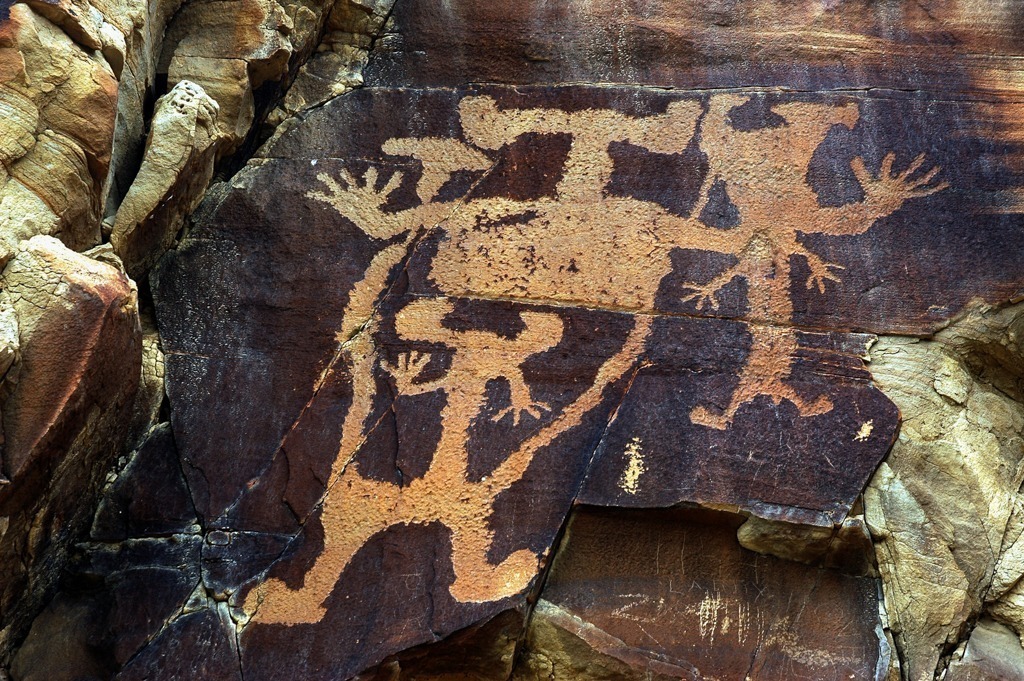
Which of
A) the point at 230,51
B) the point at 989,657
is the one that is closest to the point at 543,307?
the point at 230,51

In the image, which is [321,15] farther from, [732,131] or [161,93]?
[732,131]

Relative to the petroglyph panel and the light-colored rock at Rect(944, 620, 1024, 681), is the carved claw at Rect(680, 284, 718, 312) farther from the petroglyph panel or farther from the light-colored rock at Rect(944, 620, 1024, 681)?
the light-colored rock at Rect(944, 620, 1024, 681)

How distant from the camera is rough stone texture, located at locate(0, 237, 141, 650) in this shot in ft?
8.61

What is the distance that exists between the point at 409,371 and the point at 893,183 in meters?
1.79

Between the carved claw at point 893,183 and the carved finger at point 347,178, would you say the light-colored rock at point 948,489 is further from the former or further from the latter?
the carved finger at point 347,178

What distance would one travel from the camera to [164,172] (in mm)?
3174

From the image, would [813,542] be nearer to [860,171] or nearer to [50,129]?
[860,171]

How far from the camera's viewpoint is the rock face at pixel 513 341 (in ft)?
9.54

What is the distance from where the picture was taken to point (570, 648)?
9.66ft

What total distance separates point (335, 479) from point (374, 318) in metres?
0.56

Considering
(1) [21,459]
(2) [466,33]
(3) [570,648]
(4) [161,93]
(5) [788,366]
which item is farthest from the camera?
(2) [466,33]

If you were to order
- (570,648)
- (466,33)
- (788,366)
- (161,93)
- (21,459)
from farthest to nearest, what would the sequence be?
(466,33) → (161,93) → (788,366) → (570,648) → (21,459)

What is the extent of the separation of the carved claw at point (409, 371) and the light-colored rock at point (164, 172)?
2.93 feet

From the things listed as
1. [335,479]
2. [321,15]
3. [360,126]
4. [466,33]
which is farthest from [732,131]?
[335,479]
